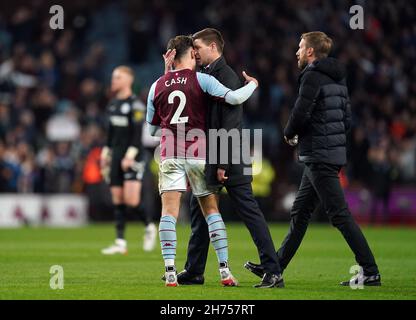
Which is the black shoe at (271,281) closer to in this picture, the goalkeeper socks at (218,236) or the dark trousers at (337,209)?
the goalkeeper socks at (218,236)

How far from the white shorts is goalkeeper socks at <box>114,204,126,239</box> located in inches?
216

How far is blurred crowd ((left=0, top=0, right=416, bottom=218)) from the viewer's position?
24984mm

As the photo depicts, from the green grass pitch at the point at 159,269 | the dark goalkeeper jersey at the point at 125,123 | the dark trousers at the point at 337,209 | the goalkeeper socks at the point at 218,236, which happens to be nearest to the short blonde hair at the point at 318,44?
the dark trousers at the point at 337,209

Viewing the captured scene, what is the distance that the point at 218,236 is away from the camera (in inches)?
373

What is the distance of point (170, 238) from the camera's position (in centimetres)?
943

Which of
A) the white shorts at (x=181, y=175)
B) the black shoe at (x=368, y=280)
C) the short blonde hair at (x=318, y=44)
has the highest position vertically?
the short blonde hair at (x=318, y=44)

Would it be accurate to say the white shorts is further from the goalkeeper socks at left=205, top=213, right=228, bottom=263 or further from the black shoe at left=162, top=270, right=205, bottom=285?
the black shoe at left=162, top=270, right=205, bottom=285

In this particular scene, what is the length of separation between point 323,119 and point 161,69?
1881 centimetres

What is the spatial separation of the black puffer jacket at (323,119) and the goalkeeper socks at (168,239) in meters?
1.46

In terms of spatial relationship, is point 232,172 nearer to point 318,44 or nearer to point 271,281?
point 271,281

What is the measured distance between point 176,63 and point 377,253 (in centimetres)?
619

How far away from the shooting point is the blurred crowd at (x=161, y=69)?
25.0 m

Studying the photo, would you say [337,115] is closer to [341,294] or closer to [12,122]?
[341,294]

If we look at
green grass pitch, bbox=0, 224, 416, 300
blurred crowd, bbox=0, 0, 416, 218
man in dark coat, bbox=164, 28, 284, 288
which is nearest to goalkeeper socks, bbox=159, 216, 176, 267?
green grass pitch, bbox=0, 224, 416, 300
